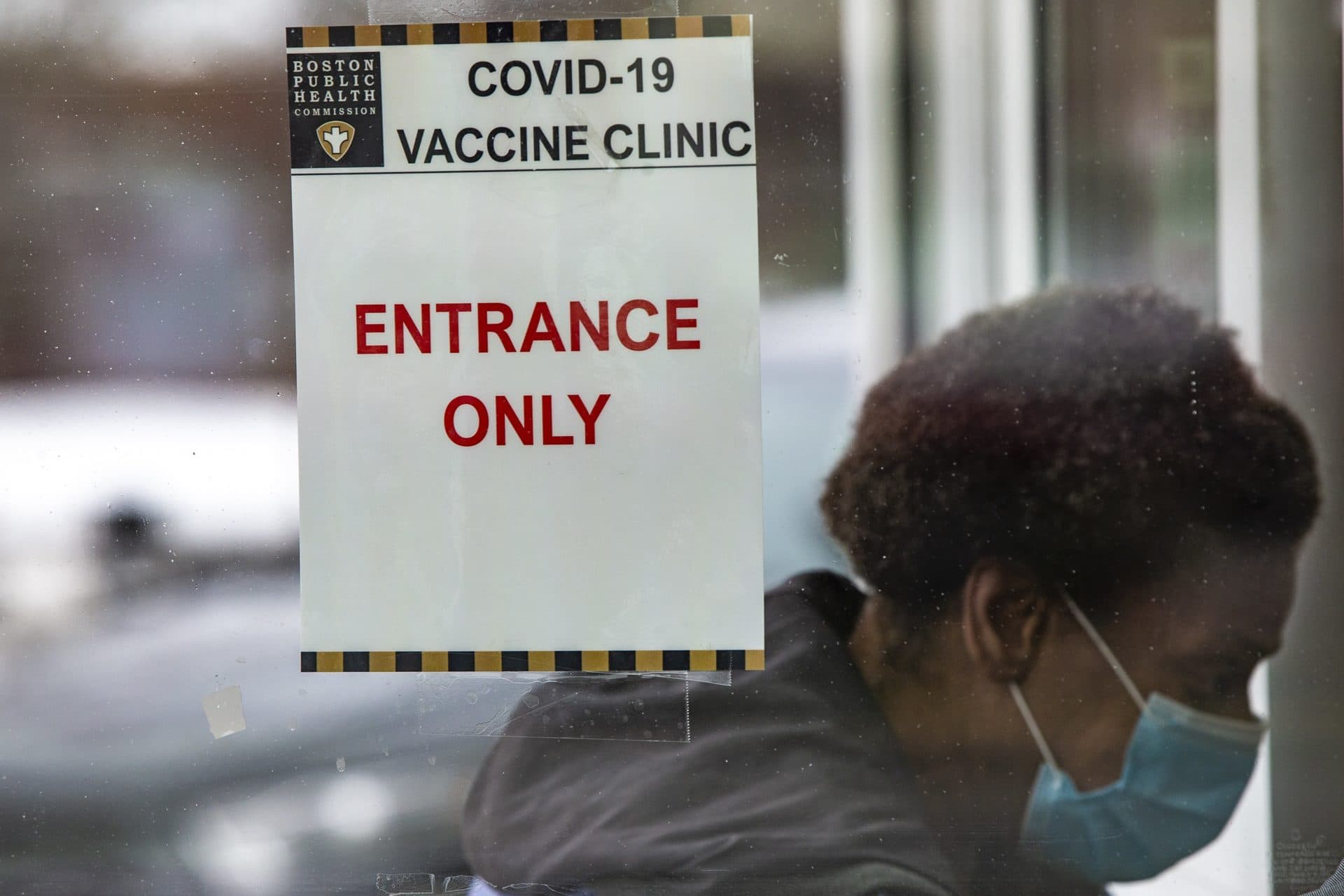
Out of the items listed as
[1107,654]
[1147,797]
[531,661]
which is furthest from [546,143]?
[1147,797]

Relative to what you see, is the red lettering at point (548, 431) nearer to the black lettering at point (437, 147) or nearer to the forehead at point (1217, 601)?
the black lettering at point (437, 147)

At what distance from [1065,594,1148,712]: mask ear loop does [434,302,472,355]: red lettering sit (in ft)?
3.67

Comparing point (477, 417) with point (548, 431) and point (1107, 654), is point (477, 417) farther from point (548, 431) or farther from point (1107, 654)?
point (1107, 654)

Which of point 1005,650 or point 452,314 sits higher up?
point 452,314

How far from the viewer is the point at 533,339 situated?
1667mm

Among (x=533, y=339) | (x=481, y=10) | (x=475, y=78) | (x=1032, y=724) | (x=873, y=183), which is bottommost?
(x=1032, y=724)

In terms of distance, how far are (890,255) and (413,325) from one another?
0.82m

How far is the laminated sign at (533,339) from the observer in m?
1.65

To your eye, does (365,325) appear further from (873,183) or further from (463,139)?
(873,183)

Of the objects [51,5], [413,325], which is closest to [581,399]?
[413,325]

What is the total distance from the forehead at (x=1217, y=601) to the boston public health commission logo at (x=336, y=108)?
59.1 inches

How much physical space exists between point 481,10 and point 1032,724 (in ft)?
5.00

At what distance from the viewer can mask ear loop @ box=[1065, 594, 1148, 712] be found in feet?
5.40

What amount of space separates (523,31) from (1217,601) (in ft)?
4.94
